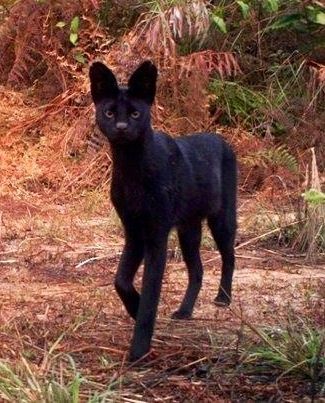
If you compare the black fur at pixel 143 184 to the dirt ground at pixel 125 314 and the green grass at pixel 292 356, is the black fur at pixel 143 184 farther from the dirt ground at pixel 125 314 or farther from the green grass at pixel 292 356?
the green grass at pixel 292 356

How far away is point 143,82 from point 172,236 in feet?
9.00

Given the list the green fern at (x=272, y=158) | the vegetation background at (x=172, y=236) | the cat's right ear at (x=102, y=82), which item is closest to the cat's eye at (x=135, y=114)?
the cat's right ear at (x=102, y=82)

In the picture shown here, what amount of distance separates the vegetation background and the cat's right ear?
98cm

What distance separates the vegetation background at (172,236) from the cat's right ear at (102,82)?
0.98 m

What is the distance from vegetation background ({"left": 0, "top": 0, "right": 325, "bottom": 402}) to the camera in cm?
408

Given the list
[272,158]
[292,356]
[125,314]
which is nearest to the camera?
[292,356]

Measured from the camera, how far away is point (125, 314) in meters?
5.22

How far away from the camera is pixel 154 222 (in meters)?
4.60

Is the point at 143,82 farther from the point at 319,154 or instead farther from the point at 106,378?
the point at 319,154

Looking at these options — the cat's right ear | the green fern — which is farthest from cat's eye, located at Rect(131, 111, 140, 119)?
the green fern

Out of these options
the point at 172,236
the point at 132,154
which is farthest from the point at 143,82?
the point at 172,236

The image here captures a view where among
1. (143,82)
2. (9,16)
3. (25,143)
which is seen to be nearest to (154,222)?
(143,82)

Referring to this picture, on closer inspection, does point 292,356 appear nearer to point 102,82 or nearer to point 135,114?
point 135,114

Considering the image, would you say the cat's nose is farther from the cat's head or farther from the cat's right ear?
the cat's right ear
